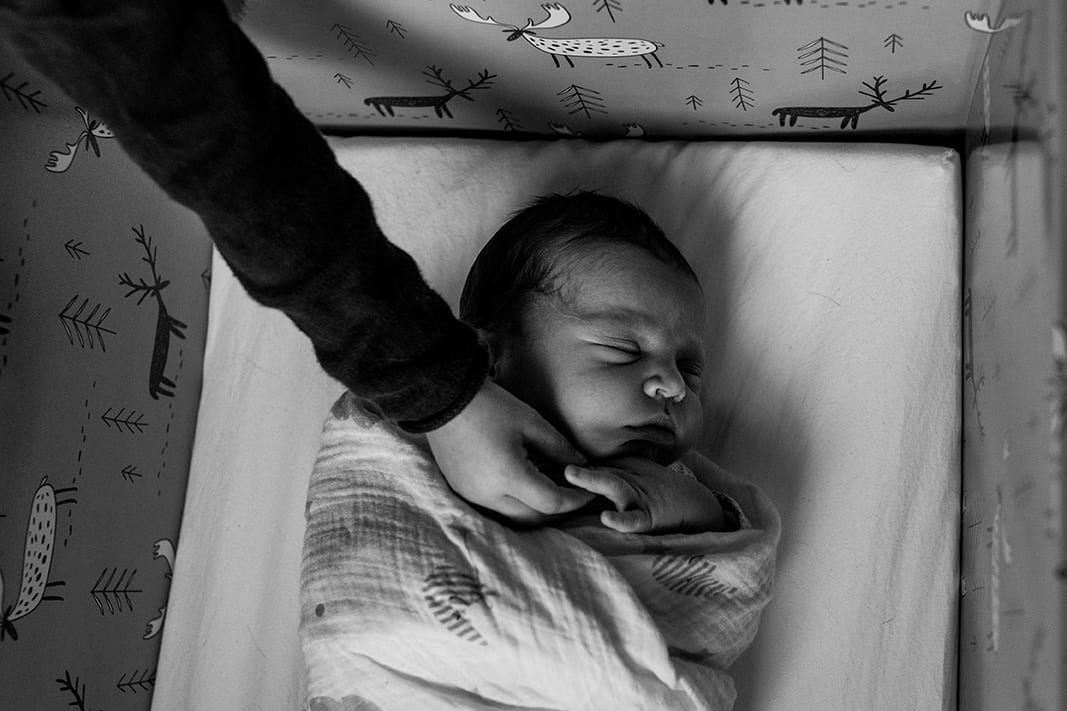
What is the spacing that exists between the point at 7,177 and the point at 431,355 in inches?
16.7

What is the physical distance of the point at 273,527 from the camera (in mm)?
1107

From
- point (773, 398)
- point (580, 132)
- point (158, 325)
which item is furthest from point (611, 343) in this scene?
point (158, 325)

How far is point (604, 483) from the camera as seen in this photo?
2.81ft

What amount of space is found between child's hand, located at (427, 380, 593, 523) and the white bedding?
0.29 metres

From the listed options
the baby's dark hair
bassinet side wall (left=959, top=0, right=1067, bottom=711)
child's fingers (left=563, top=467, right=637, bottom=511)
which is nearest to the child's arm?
child's fingers (left=563, top=467, right=637, bottom=511)

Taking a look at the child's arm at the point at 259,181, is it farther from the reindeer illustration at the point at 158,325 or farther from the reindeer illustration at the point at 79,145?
the reindeer illustration at the point at 158,325

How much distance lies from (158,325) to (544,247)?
0.41 m

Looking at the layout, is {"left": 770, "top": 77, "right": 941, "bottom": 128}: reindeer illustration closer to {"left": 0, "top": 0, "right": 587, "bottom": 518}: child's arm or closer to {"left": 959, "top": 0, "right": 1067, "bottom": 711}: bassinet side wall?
{"left": 959, "top": 0, "right": 1067, "bottom": 711}: bassinet side wall

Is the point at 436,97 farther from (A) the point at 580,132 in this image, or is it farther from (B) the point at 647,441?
(B) the point at 647,441

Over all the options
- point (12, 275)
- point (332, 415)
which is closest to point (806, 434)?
point (332, 415)

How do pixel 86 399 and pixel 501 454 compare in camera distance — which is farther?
pixel 86 399

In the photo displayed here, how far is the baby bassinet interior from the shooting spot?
0.94 metres

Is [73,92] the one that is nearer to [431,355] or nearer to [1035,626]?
[431,355]

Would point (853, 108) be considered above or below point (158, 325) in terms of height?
above
